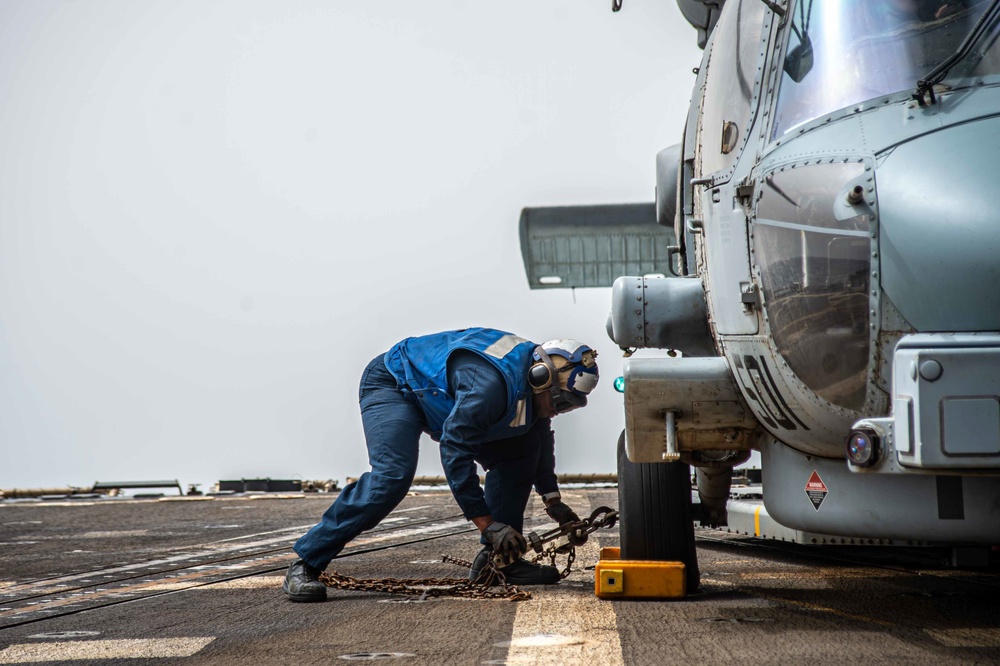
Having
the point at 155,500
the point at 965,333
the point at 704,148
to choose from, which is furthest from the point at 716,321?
the point at 155,500

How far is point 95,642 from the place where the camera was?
12.6ft

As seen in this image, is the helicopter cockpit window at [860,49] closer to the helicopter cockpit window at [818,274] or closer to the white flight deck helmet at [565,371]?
the helicopter cockpit window at [818,274]

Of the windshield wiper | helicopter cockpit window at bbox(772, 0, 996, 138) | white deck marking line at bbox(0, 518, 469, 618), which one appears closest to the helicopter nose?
the windshield wiper

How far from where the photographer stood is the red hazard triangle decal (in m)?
3.93

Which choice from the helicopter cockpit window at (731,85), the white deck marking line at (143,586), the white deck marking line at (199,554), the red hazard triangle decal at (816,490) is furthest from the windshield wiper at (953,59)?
the white deck marking line at (199,554)

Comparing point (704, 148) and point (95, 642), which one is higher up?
point (704, 148)

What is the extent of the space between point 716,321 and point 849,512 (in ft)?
2.83

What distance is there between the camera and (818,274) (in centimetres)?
353

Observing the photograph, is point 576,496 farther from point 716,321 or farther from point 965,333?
point 965,333

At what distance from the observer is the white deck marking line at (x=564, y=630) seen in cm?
338

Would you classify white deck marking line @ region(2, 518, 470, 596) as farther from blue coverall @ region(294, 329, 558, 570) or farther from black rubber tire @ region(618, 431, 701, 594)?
black rubber tire @ region(618, 431, 701, 594)

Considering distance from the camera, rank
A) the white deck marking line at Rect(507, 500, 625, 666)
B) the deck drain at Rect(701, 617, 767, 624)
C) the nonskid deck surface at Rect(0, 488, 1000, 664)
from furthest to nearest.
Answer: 1. the deck drain at Rect(701, 617, 767, 624)
2. the nonskid deck surface at Rect(0, 488, 1000, 664)
3. the white deck marking line at Rect(507, 500, 625, 666)

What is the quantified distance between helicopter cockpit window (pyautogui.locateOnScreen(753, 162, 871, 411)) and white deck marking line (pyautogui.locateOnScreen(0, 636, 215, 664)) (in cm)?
220

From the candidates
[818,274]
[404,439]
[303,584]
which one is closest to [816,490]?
[818,274]
